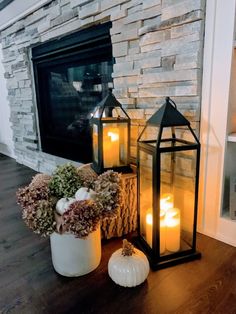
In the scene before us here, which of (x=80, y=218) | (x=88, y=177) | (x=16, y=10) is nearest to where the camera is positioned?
(x=80, y=218)

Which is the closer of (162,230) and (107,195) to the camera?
(107,195)

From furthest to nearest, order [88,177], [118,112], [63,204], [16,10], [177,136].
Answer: [16,10]
[118,112]
[177,136]
[88,177]
[63,204]

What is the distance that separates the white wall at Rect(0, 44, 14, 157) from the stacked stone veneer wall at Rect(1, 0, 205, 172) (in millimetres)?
1398

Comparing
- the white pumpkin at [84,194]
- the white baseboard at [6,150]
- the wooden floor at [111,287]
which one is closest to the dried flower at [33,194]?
the white pumpkin at [84,194]

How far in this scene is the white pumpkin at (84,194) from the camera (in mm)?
1140

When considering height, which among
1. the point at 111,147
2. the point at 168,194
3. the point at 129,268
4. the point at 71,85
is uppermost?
the point at 71,85

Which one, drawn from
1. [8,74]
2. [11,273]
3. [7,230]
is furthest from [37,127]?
[11,273]

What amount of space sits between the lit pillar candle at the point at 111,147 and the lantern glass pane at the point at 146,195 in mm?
242

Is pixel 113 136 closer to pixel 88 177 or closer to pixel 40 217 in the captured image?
pixel 88 177

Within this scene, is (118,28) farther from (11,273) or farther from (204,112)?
(11,273)

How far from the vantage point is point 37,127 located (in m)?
2.90

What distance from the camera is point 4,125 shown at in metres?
3.79

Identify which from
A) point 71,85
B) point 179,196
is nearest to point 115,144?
point 179,196

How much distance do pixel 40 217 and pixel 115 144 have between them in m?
0.67
